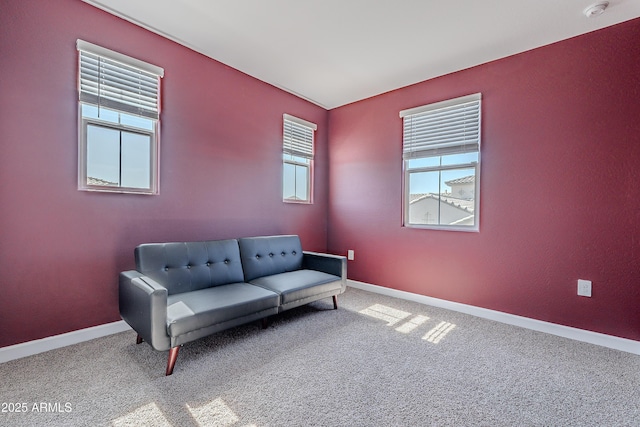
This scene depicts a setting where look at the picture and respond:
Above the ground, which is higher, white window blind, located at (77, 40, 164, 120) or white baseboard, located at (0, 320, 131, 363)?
white window blind, located at (77, 40, 164, 120)

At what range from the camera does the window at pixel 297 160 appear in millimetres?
3871

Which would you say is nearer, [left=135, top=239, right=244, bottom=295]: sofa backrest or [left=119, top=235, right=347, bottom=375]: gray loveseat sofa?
[left=119, top=235, right=347, bottom=375]: gray loveseat sofa

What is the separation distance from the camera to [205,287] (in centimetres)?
256

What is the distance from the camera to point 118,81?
243 cm

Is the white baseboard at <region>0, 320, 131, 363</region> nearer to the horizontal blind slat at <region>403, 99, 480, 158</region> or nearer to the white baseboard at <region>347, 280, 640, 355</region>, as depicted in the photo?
the white baseboard at <region>347, 280, 640, 355</region>

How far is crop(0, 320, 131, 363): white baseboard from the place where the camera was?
6.56 feet

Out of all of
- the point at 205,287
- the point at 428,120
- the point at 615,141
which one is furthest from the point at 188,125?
the point at 615,141

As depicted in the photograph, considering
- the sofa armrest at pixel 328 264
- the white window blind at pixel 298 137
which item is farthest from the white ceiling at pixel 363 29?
the sofa armrest at pixel 328 264

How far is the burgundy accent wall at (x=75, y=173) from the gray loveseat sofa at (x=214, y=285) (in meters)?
0.34

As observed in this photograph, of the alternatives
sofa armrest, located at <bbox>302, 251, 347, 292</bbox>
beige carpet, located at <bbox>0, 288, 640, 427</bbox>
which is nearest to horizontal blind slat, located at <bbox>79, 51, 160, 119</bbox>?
beige carpet, located at <bbox>0, 288, 640, 427</bbox>

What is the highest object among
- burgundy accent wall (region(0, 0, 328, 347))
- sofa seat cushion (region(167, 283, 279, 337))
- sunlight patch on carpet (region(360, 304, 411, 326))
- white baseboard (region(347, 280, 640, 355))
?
burgundy accent wall (region(0, 0, 328, 347))

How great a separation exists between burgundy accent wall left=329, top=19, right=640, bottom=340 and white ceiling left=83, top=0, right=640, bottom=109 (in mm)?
273

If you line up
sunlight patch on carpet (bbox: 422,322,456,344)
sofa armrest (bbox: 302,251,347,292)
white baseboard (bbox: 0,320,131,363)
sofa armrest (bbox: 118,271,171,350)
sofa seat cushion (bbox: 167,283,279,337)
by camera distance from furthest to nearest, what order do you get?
1. sofa armrest (bbox: 302,251,347,292)
2. sunlight patch on carpet (bbox: 422,322,456,344)
3. white baseboard (bbox: 0,320,131,363)
4. sofa seat cushion (bbox: 167,283,279,337)
5. sofa armrest (bbox: 118,271,171,350)

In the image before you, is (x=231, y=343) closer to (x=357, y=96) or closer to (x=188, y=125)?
(x=188, y=125)
